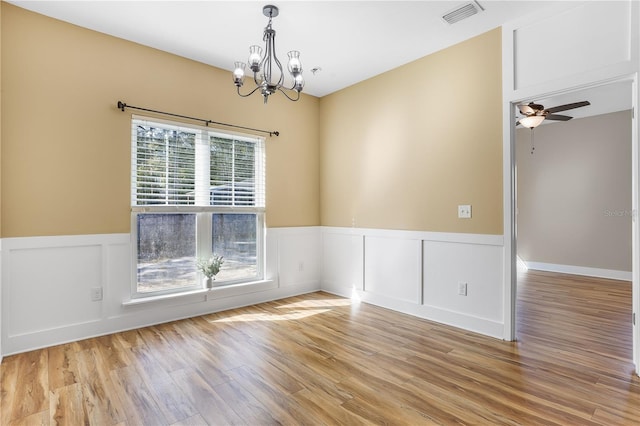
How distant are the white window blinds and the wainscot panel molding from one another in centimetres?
62

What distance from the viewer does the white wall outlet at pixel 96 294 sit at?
3.21 metres

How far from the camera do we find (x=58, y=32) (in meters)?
3.06

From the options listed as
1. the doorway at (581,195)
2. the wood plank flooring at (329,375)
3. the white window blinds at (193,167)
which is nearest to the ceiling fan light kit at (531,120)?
the doorway at (581,195)

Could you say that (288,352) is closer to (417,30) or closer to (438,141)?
(438,141)

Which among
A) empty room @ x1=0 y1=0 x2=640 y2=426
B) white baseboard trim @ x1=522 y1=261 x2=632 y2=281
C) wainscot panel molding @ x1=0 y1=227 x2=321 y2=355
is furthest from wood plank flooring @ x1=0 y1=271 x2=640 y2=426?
white baseboard trim @ x1=522 y1=261 x2=632 y2=281

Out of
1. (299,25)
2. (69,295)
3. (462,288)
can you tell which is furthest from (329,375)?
(299,25)

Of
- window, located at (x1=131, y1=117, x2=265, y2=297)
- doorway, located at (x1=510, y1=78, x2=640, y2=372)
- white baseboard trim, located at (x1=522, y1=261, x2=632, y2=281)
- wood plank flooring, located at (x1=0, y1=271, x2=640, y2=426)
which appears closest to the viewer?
wood plank flooring, located at (x1=0, y1=271, x2=640, y2=426)

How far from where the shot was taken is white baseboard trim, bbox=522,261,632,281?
576 cm

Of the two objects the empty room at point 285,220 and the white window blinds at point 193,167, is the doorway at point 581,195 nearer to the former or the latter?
the empty room at point 285,220

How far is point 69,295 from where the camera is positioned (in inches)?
122

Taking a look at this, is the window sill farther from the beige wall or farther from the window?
the beige wall

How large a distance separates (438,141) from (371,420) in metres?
2.83

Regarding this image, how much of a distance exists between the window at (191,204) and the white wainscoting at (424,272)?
4.09 feet

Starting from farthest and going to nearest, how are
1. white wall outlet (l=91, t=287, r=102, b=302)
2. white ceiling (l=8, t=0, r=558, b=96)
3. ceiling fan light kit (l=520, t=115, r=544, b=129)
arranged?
ceiling fan light kit (l=520, t=115, r=544, b=129) → white wall outlet (l=91, t=287, r=102, b=302) → white ceiling (l=8, t=0, r=558, b=96)
